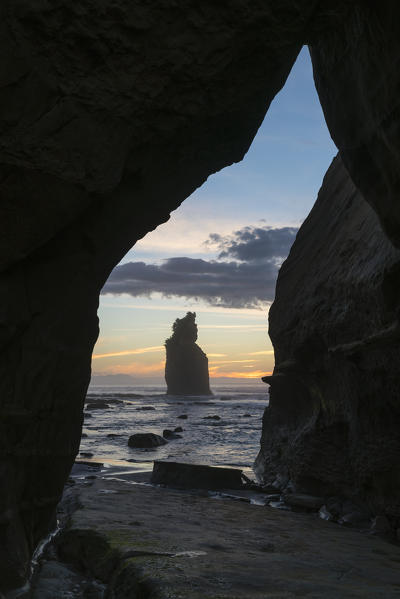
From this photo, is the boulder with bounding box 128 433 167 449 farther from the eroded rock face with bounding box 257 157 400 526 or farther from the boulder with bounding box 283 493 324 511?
the boulder with bounding box 283 493 324 511

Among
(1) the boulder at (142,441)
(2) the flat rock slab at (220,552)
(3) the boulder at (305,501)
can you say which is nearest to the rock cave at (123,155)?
(2) the flat rock slab at (220,552)

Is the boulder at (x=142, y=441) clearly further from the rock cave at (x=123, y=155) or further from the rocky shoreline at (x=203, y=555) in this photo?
the rock cave at (x=123, y=155)

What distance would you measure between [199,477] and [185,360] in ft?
241

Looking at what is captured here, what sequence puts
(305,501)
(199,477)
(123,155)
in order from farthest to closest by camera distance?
(199,477)
(305,501)
(123,155)

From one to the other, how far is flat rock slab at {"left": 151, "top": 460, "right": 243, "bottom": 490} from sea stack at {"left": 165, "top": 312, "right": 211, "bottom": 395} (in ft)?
227

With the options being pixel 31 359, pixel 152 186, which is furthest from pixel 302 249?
pixel 31 359

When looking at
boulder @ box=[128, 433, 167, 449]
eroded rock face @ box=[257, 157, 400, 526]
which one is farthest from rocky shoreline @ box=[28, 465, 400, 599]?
boulder @ box=[128, 433, 167, 449]

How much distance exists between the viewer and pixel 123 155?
15.2 feet

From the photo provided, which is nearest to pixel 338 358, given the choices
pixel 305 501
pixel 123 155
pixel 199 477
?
pixel 305 501

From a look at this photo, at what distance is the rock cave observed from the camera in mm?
4094

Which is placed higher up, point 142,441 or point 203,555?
point 203,555

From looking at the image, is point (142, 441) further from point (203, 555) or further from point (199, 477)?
point (203, 555)

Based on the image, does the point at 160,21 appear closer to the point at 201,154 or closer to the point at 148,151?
the point at 148,151

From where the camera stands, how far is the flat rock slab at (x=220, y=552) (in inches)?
162
